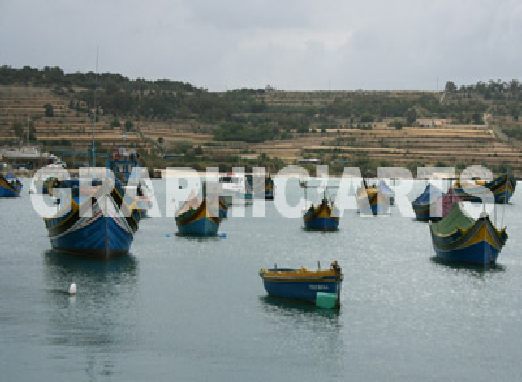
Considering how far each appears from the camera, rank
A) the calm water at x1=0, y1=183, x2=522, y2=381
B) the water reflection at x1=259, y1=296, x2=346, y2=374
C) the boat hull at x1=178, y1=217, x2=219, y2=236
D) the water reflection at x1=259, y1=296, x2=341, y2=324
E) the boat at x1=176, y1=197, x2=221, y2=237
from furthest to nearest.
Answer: the boat hull at x1=178, y1=217, x2=219, y2=236
the boat at x1=176, y1=197, x2=221, y2=237
the water reflection at x1=259, y1=296, x2=341, y2=324
the water reflection at x1=259, y1=296, x2=346, y2=374
the calm water at x1=0, y1=183, x2=522, y2=381

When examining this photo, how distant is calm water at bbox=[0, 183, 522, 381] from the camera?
31.1 metres

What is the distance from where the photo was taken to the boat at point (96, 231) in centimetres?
5016

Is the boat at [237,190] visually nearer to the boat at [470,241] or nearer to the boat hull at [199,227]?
the boat hull at [199,227]

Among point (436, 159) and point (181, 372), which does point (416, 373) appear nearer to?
point (181, 372)

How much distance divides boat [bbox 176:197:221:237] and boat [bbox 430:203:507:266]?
15.5 metres

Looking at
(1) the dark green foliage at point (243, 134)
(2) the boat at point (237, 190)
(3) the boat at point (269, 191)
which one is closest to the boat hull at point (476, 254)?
(2) the boat at point (237, 190)

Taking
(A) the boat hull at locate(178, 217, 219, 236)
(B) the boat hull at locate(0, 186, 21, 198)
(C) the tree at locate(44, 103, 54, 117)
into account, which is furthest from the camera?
(C) the tree at locate(44, 103, 54, 117)

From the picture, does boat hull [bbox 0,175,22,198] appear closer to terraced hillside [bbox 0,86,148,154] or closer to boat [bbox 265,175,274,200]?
boat [bbox 265,175,274,200]

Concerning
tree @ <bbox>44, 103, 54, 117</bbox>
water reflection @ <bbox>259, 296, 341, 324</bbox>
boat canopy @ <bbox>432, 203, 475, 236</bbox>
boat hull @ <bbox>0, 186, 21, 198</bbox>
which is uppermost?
tree @ <bbox>44, 103, 54, 117</bbox>

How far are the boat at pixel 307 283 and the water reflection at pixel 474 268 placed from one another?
12191 millimetres

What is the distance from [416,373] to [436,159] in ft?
460

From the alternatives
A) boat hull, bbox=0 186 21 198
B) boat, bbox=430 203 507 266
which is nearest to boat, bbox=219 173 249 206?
boat hull, bbox=0 186 21 198

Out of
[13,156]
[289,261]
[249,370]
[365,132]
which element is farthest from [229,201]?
[365,132]

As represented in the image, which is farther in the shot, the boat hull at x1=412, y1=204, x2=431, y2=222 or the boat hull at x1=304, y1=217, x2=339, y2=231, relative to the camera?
the boat hull at x1=412, y1=204, x2=431, y2=222
